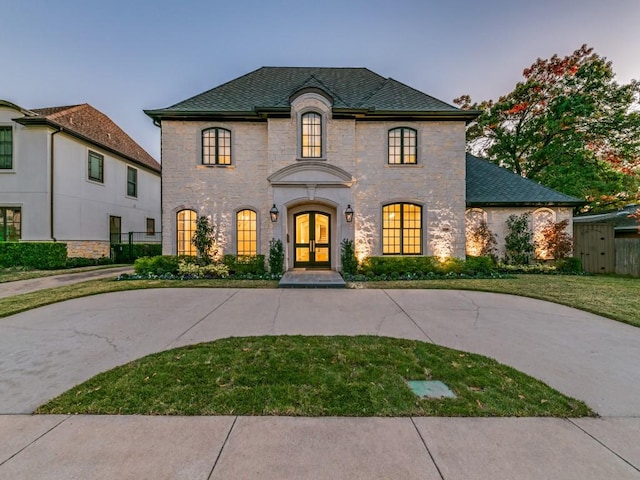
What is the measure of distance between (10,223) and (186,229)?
9469 mm

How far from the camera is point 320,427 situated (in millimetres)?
2336

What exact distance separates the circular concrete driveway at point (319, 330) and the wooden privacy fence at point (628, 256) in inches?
362

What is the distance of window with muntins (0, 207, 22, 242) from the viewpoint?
12.7 metres

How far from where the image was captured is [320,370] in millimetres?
3275

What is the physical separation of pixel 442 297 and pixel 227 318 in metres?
5.47

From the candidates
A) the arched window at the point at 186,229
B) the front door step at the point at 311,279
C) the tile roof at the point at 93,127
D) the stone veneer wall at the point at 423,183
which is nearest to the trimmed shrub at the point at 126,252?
the tile roof at the point at 93,127

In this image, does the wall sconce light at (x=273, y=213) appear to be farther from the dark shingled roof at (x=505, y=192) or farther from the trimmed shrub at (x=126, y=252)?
the trimmed shrub at (x=126, y=252)

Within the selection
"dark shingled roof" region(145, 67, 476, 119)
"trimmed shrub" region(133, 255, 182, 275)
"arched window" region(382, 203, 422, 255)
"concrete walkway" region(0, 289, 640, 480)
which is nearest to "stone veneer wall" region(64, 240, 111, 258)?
"trimmed shrub" region(133, 255, 182, 275)

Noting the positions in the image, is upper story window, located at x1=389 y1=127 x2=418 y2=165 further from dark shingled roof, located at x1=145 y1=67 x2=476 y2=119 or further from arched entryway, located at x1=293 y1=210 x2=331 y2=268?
arched entryway, located at x1=293 y1=210 x2=331 y2=268

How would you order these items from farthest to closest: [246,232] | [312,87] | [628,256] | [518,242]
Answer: [518,242]
[628,256]
[246,232]
[312,87]

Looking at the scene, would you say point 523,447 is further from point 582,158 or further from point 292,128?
point 582,158

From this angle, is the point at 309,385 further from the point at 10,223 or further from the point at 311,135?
the point at 10,223

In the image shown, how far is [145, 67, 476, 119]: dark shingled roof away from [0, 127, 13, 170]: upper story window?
27.0ft

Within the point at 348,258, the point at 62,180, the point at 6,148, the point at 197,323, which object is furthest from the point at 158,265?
the point at 6,148
